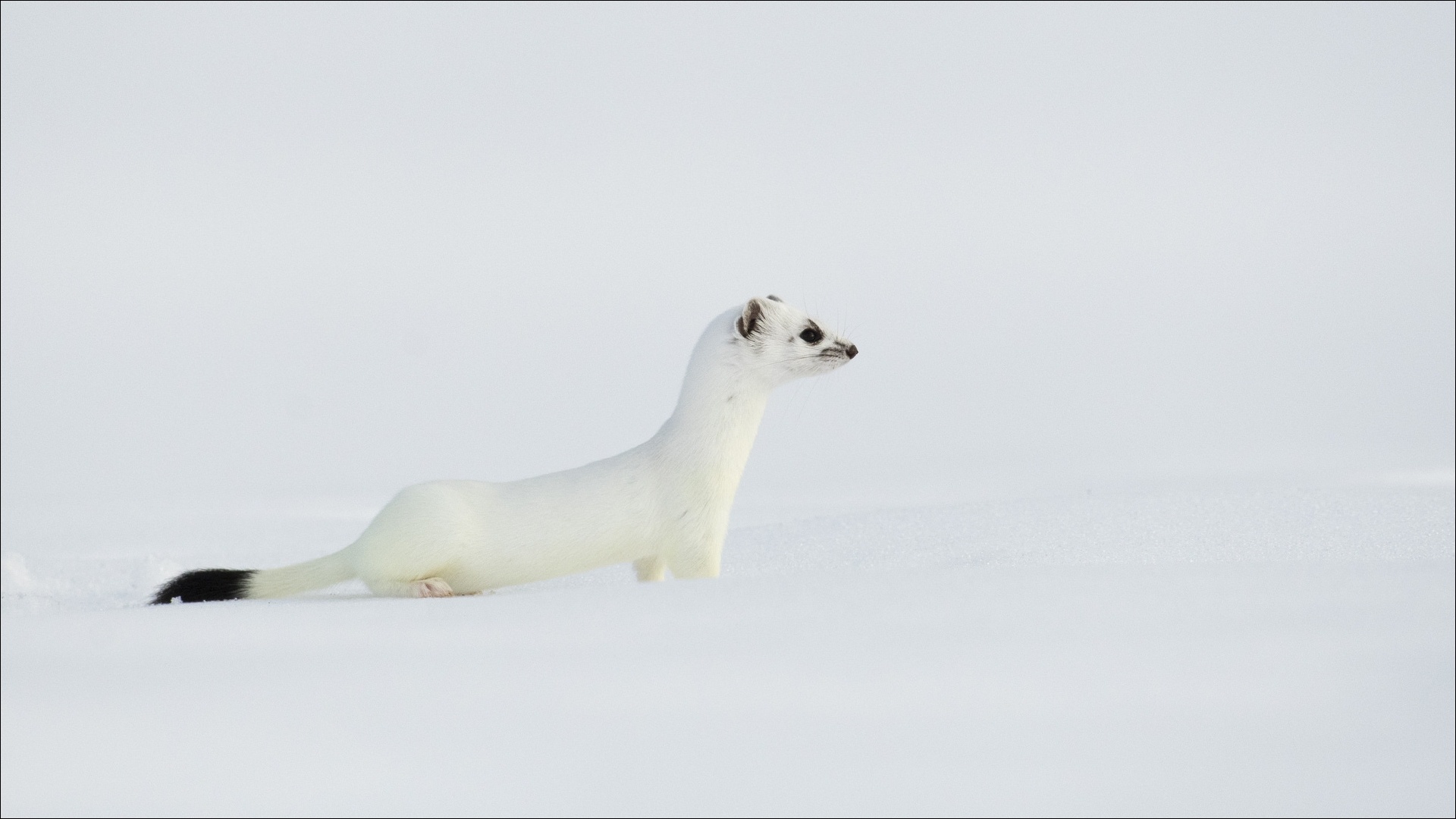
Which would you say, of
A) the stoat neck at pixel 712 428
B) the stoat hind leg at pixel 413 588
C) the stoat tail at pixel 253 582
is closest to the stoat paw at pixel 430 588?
the stoat hind leg at pixel 413 588

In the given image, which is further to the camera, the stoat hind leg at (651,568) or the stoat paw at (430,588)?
the stoat hind leg at (651,568)

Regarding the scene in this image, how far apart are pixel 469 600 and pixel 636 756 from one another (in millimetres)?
867

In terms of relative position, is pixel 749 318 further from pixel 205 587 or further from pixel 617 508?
pixel 205 587

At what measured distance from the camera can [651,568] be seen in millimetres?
3088

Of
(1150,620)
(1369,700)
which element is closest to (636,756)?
(1150,620)

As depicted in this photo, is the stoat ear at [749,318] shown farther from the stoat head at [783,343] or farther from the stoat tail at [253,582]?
the stoat tail at [253,582]

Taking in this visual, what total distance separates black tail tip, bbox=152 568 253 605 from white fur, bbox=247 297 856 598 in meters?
0.03

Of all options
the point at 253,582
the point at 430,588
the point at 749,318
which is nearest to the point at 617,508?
the point at 430,588

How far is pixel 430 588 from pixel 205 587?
523 millimetres

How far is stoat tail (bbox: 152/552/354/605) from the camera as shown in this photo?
2.94m

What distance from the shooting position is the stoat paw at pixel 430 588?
111 inches

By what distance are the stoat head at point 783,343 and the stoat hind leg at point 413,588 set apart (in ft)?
2.66

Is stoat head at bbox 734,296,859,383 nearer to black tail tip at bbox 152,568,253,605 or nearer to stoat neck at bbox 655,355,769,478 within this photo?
stoat neck at bbox 655,355,769,478

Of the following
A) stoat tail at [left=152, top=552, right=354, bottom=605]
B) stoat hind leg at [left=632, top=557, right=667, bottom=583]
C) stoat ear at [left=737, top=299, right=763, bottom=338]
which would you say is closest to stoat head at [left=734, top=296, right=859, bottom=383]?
stoat ear at [left=737, top=299, right=763, bottom=338]
